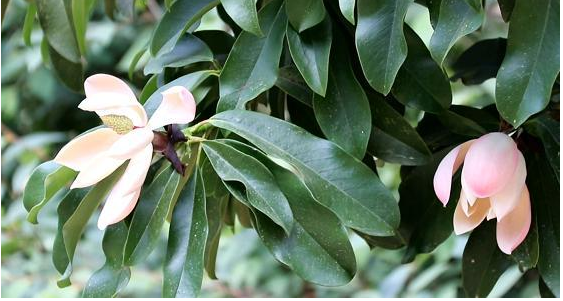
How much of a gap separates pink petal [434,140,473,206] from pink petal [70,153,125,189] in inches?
8.6

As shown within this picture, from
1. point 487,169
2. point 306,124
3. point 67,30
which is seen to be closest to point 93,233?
point 67,30

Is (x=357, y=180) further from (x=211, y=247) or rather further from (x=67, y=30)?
(x=67, y=30)

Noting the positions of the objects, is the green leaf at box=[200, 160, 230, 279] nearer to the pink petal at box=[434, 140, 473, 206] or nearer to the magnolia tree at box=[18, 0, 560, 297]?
the magnolia tree at box=[18, 0, 560, 297]

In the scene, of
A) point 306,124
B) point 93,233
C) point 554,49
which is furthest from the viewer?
point 93,233

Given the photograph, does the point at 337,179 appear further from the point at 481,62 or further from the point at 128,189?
the point at 481,62

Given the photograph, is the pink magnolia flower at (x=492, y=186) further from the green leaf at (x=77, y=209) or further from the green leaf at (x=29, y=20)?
the green leaf at (x=29, y=20)

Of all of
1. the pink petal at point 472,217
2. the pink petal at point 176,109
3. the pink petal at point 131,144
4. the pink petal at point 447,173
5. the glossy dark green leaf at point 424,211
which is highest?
the pink petal at point 176,109

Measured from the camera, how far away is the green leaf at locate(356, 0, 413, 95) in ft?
1.67

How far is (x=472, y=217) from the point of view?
1.85 ft

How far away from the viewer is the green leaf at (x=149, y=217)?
0.54 metres

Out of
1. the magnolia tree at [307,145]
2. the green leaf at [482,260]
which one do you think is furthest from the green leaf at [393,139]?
the green leaf at [482,260]

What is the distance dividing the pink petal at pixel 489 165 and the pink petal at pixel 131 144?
22 cm

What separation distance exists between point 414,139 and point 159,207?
196 millimetres

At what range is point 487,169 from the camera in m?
0.53
